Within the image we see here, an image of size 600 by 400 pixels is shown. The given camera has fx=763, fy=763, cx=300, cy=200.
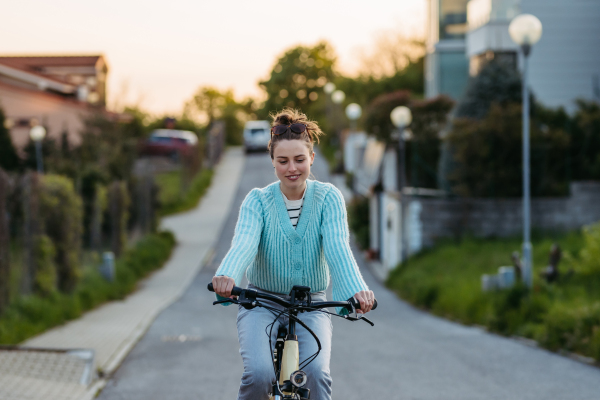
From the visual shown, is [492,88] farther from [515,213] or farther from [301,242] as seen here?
[301,242]

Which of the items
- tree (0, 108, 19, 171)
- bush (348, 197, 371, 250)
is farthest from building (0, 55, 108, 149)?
bush (348, 197, 371, 250)

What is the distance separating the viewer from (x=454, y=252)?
50.2 ft

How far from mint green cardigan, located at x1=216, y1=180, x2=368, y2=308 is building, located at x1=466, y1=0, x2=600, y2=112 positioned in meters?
21.0

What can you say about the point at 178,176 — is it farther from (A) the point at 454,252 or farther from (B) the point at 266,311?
(B) the point at 266,311

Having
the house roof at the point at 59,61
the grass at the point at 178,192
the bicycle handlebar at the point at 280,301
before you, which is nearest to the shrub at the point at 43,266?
the bicycle handlebar at the point at 280,301

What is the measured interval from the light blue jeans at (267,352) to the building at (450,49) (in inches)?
1097

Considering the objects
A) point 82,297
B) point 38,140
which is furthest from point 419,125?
point 38,140

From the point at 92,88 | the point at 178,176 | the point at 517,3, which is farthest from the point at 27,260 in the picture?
the point at 92,88

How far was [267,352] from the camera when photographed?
10.8 ft

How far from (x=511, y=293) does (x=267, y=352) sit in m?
7.75

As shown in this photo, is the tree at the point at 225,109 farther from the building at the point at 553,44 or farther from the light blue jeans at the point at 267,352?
the light blue jeans at the point at 267,352

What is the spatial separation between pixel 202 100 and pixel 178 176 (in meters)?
57.7

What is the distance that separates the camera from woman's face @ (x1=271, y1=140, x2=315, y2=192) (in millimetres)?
3510

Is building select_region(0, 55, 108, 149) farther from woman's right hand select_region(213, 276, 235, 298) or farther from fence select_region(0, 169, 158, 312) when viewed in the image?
woman's right hand select_region(213, 276, 235, 298)
